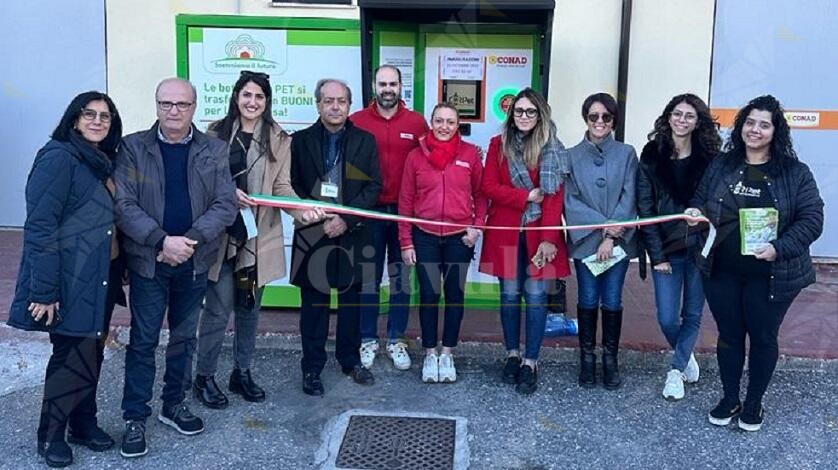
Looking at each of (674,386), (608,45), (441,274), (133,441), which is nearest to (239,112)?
(441,274)

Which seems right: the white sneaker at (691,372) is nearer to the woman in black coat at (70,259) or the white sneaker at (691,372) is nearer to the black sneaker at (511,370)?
the black sneaker at (511,370)

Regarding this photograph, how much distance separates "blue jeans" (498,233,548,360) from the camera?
4.80 meters

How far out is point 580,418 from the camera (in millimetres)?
4504

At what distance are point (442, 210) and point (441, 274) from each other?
419 mm

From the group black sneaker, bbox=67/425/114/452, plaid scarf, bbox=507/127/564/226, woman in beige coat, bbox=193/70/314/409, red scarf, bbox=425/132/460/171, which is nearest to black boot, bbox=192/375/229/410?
woman in beige coat, bbox=193/70/314/409

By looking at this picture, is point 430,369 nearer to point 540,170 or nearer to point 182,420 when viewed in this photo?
point 540,170

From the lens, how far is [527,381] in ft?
15.9

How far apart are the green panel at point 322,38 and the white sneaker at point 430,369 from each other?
2.22m

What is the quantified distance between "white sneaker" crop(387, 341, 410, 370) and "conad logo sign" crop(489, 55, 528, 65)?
2161 mm

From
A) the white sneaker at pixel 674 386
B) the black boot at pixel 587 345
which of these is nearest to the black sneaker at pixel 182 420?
the black boot at pixel 587 345

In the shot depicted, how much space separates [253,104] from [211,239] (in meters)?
0.80

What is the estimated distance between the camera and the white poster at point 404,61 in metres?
5.77

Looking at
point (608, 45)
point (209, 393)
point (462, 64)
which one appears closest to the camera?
point (209, 393)

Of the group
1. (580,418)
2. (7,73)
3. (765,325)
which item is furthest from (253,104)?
(7,73)
